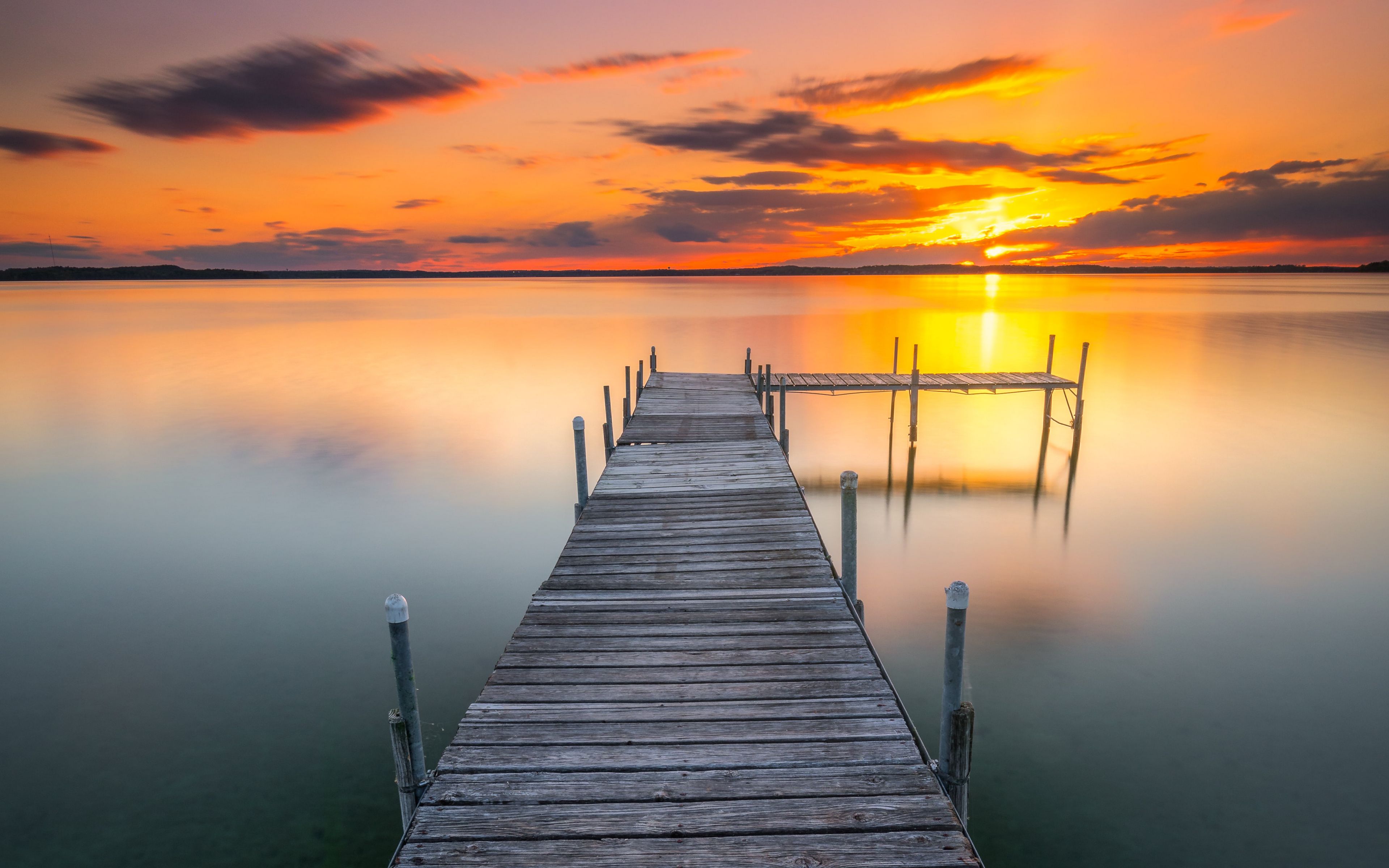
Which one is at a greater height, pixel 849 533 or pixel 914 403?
pixel 849 533

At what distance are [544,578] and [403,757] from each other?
7.90m

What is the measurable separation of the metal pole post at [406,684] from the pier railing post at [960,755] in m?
4.05

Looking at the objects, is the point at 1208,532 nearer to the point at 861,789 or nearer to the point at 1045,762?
the point at 1045,762

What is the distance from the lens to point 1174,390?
31438 mm

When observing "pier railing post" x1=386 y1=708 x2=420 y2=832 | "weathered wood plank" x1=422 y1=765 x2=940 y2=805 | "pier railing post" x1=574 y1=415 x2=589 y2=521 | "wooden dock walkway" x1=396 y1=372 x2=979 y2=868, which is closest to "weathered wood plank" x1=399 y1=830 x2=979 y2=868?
"wooden dock walkway" x1=396 y1=372 x2=979 y2=868

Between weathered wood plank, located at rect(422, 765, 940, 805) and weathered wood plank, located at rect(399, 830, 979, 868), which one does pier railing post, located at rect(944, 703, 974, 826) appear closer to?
weathered wood plank, located at rect(422, 765, 940, 805)

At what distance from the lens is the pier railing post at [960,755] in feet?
17.7

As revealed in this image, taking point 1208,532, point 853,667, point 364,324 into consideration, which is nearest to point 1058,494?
point 1208,532

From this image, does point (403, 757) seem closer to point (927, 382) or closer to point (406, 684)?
point (406, 684)

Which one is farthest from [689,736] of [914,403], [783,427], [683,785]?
[914,403]

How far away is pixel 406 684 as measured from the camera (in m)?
5.45

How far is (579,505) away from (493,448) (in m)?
12.2

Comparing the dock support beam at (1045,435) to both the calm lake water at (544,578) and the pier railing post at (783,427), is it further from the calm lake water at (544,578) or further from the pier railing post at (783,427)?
the pier railing post at (783,427)

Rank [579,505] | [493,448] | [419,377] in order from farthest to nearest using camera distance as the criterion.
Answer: [419,377] → [493,448] → [579,505]
